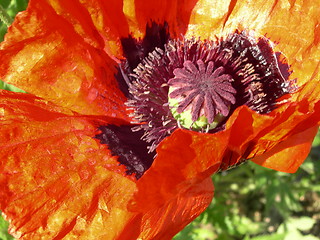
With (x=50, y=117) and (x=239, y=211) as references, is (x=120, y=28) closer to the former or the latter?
(x=50, y=117)

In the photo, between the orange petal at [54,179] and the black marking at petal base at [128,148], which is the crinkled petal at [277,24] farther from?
the orange petal at [54,179]

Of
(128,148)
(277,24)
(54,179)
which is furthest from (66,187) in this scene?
(277,24)

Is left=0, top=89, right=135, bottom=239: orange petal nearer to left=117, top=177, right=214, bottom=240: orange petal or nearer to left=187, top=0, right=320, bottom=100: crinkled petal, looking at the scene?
left=117, top=177, right=214, bottom=240: orange petal

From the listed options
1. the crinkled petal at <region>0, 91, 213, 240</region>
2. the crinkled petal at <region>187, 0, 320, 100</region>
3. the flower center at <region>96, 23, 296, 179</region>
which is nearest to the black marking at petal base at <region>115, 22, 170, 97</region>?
the flower center at <region>96, 23, 296, 179</region>

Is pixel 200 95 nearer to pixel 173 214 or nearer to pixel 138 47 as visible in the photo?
pixel 138 47

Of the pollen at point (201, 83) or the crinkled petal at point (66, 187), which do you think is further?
the pollen at point (201, 83)

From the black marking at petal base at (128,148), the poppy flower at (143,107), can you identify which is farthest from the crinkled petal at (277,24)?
the black marking at petal base at (128,148)
